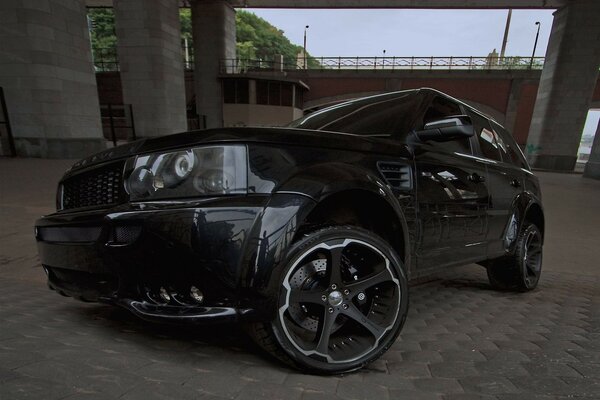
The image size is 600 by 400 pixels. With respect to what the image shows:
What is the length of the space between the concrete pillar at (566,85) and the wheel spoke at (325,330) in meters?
26.9

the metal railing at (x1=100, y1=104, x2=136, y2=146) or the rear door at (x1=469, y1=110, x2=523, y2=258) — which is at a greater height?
the rear door at (x1=469, y1=110, x2=523, y2=258)

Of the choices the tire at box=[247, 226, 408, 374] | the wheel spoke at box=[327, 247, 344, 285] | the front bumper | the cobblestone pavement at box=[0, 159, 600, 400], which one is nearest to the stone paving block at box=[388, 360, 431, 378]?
the cobblestone pavement at box=[0, 159, 600, 400]

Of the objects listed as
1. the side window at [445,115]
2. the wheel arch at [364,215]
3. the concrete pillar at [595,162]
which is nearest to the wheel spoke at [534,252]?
the side window at [445,115]

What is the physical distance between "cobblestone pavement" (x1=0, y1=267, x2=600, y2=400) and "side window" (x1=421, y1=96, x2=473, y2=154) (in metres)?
1.30

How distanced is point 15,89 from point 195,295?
43.8 feet

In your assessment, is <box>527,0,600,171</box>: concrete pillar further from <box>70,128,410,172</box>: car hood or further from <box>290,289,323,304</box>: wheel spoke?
<box>290,289,323,304</box>: wheel spoke

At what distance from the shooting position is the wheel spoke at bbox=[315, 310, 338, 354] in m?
1.63

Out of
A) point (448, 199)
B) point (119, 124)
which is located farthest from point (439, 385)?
point (119, 124)

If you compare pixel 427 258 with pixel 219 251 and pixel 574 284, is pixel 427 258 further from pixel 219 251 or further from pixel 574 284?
pixel 574 284

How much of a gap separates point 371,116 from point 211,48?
3170cm

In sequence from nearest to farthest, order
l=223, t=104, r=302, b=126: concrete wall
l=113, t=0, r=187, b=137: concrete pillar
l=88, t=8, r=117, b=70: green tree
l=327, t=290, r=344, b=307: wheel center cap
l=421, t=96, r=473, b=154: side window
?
l=327, t=290, r=344, b=307: wheel center cap → l=421, t=96, r=473, b=154: side window → l=113, t=0, r=187, b=137: concrete pillar → l=223, t=104, r=302, b=126: concrete wall → l=88, t=8, r=117, b=70: green tree

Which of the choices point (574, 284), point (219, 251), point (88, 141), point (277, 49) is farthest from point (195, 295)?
point (277, 49)

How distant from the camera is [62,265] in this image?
1.84m

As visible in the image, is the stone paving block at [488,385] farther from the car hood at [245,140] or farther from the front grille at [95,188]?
the front grille at [95,188]
